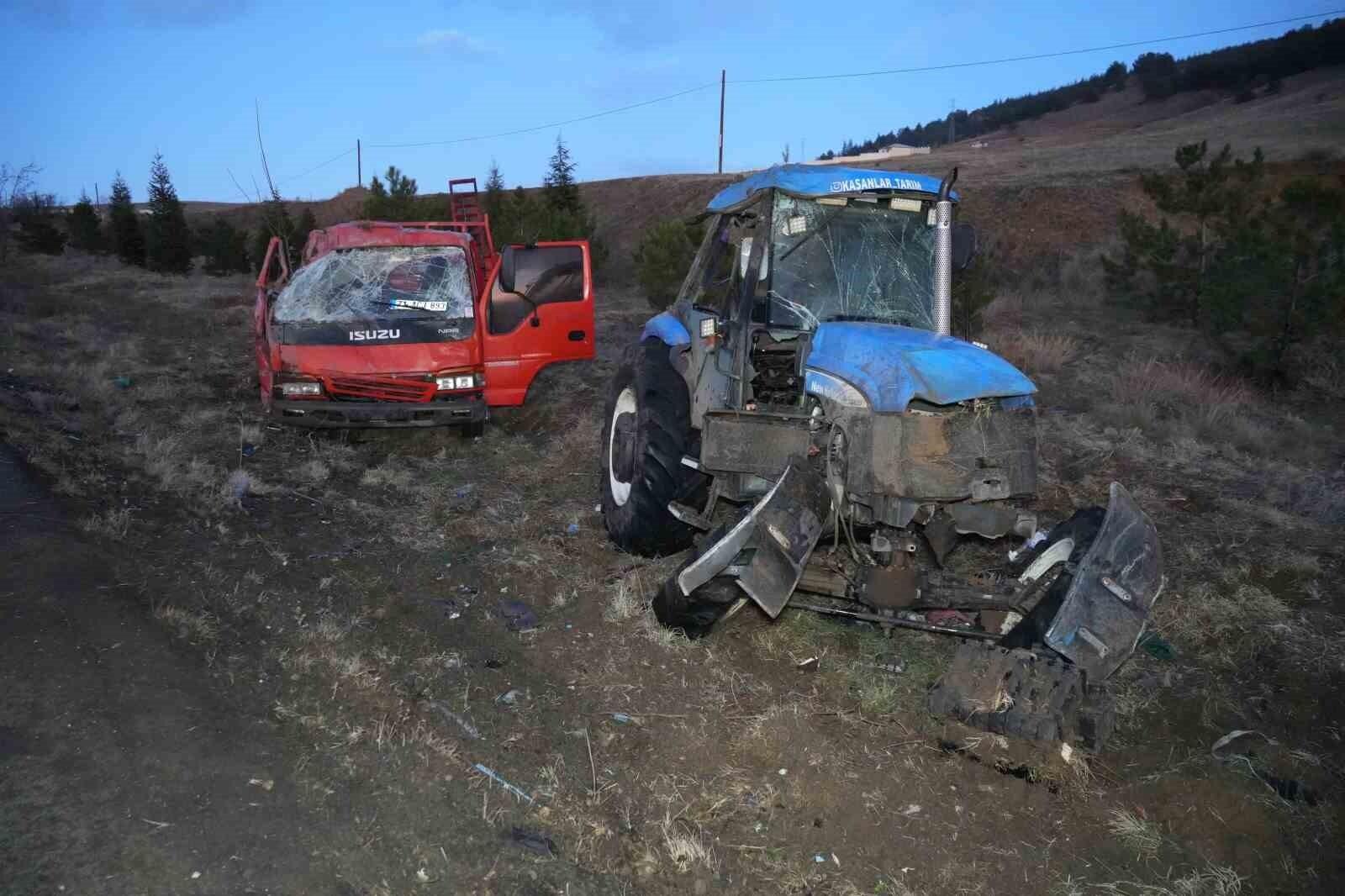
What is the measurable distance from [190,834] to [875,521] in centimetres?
302

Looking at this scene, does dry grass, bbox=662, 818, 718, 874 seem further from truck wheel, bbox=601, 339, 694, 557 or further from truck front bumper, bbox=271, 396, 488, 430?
truck front bumper, bbox=271, 396, 488, 430

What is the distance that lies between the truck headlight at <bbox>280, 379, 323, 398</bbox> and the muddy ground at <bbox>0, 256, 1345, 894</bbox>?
650 millimetres

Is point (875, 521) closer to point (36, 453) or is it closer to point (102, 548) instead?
point (102, 548)

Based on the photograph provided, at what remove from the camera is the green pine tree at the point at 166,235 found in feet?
92.0

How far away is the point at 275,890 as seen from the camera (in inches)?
109

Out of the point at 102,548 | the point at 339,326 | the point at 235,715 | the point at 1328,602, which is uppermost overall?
the point at 339,326

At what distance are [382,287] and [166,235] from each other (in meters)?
24.4

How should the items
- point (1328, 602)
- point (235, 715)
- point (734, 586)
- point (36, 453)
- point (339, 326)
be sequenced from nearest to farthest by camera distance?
point (235, 715), point (734, 586), point (1328, 602), point (36, 453), point (339, 326)

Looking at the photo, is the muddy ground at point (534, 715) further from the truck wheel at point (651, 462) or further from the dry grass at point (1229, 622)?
the truck wheel at point (651, 462)

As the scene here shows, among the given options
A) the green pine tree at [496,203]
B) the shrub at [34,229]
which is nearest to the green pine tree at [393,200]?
the green pine tree at [496,203]

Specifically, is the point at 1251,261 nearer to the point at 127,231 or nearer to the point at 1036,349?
the point at 1036,349

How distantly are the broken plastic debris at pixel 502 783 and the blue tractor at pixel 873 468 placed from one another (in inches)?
44.8

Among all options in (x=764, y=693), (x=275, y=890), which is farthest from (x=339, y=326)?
(x=275, y=890)

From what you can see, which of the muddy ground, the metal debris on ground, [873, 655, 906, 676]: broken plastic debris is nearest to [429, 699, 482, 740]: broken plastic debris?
the muddy ground
